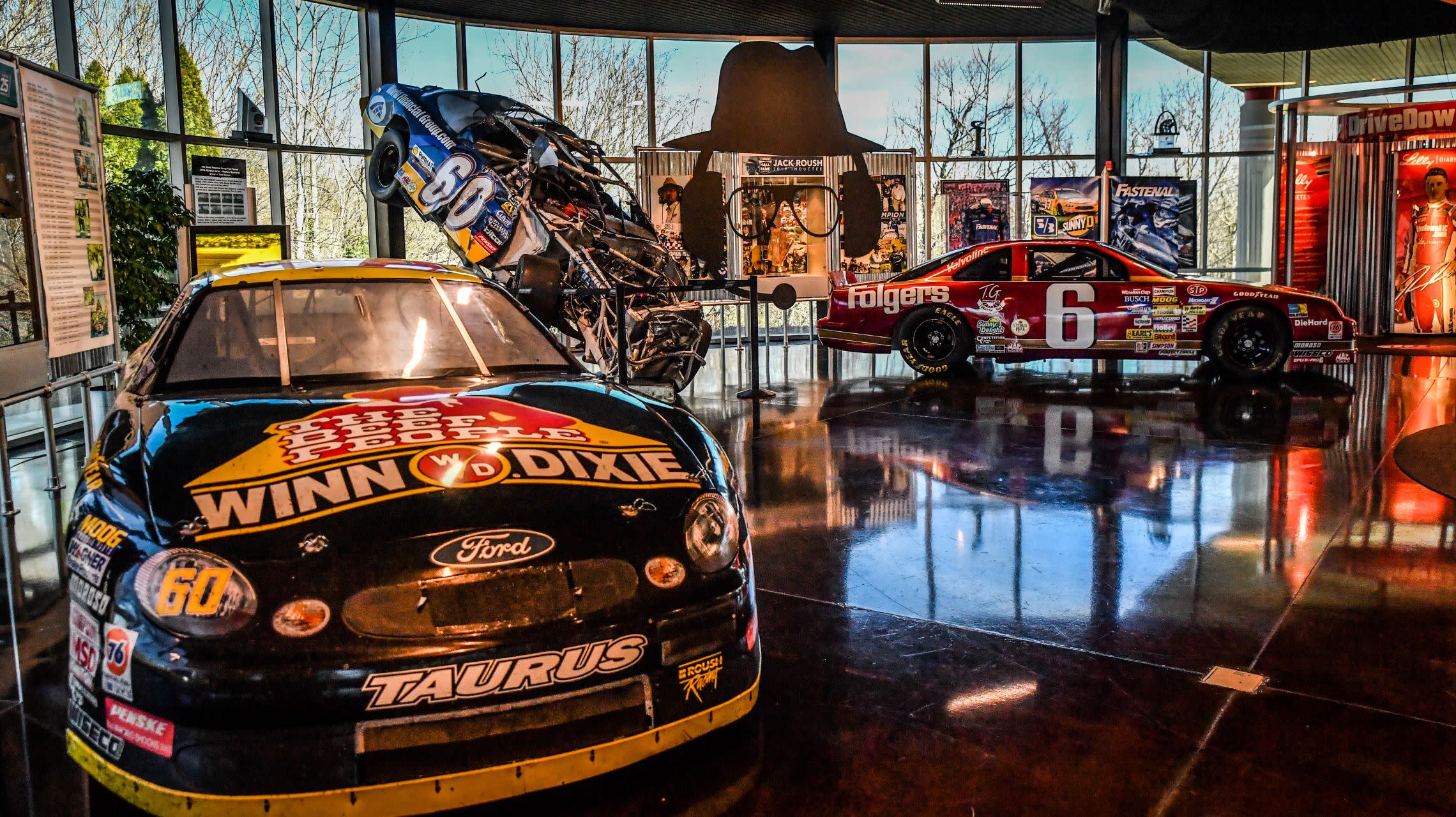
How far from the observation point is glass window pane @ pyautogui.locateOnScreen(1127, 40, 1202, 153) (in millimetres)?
18328

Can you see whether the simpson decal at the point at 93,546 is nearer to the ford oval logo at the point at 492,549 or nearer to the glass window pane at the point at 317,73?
the ford oval logo at the point at 492,549

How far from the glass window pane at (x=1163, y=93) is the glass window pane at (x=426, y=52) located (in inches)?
445

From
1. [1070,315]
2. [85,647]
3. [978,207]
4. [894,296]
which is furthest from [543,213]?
[978,207]

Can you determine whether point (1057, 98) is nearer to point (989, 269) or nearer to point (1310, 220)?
point (1310, 220)

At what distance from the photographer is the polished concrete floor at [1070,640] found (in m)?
Result: 2.55

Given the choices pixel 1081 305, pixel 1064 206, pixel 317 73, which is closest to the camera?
pixel 1081 305

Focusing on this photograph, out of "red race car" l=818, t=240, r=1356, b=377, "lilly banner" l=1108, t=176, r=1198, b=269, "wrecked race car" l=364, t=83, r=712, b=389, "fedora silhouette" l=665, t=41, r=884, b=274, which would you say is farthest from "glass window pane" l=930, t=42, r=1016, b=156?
"wrecked race car" l=364, t=83, r=712, b=389

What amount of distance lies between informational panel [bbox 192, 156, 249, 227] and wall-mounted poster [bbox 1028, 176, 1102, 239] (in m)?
10.7

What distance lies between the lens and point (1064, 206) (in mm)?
15938

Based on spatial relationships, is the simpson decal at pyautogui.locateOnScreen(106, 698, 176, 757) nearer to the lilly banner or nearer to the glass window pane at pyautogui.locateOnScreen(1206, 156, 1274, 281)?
the lilly banner

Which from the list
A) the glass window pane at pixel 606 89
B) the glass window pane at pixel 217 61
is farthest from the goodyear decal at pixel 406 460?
the glass window pane at pixel 606 89

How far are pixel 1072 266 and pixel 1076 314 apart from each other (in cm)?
48

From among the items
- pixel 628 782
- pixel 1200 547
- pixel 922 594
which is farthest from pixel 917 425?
pixel 628 782

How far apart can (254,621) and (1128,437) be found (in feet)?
20.6
